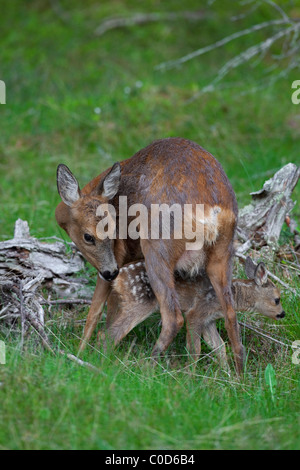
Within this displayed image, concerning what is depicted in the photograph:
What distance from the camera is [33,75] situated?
11172 millimetres

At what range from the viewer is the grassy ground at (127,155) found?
362 cm

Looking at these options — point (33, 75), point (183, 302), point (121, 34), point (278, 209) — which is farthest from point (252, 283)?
point (121, 34)

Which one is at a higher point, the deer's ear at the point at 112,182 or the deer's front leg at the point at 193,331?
the deer's ear at the point at 112,182

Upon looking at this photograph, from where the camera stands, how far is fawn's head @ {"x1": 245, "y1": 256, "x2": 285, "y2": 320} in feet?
17.4

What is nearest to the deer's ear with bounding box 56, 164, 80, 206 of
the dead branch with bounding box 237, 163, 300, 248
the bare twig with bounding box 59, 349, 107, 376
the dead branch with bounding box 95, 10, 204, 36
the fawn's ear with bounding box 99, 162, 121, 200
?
the fawn's ear with bounding box 99, 162, 121, 200

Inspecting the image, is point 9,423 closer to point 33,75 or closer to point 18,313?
point 18,313

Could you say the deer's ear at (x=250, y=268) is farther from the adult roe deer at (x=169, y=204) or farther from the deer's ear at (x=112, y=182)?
the deer's ear at (x=112, y=182)

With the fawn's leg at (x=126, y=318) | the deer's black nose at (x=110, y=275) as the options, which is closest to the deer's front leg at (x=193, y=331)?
the fawn's leg at (x=126, y=318)

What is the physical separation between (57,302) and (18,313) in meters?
0.47
